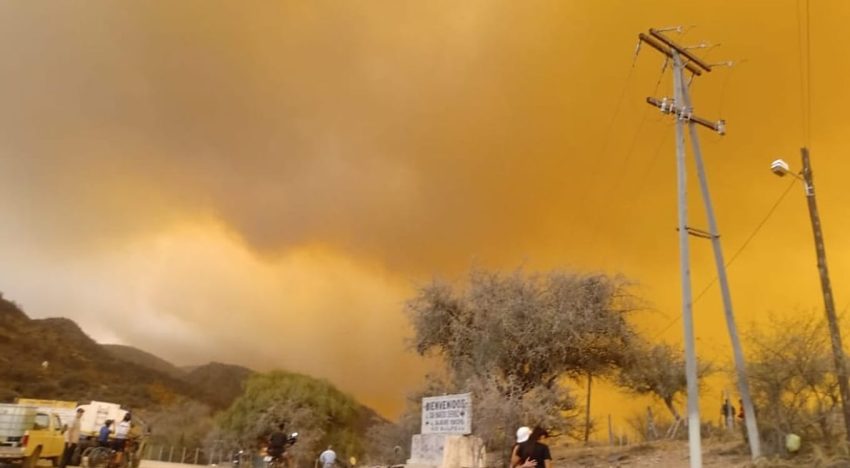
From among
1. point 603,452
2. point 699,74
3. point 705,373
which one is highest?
point 699,74

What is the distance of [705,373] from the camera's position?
37.8 metres

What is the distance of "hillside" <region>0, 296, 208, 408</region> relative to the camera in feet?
244

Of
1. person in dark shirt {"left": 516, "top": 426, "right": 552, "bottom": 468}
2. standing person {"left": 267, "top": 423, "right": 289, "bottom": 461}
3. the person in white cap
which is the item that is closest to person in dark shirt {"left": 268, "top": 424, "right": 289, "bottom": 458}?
standing person {"left": 267, "top": 423, "right": 289, "bottom": 461}

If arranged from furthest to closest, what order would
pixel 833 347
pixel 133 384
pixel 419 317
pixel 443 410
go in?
pixel 133 384, pixel 419 317, pixel 443 410, pixel 833 347

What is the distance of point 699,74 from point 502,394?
14092 millimetres

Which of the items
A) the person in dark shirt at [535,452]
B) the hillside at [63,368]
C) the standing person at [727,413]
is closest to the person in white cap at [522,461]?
the person in dark shirt at [535,452]

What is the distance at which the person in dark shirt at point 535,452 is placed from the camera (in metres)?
9.63

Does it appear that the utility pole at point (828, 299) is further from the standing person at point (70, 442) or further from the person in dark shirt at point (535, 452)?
the standing person at point (70, 442)

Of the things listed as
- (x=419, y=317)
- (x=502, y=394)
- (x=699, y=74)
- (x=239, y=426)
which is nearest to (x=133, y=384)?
(x=239, y=426)

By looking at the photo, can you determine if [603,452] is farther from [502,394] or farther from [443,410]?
[443,410]

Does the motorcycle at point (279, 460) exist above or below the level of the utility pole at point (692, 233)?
below

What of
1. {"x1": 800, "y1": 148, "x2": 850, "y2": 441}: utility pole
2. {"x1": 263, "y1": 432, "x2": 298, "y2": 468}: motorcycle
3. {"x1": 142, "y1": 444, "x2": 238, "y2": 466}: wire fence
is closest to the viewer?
{"x1": 263, "y1": 432, "x2": 298, "y2": 468}: motorcycle

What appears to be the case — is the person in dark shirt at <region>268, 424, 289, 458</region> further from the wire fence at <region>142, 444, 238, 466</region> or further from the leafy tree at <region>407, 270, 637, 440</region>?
the wire fence at <region>142, 444, 238, 466</region>

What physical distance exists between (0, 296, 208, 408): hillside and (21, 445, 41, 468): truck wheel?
5038 centimetres
